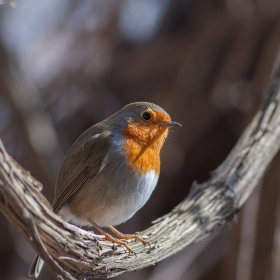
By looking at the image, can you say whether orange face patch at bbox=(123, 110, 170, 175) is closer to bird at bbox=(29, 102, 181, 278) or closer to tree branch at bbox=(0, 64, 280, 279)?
→ bird at bbox=(29, 102, 181, 278)

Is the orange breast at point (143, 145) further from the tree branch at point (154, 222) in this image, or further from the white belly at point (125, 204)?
the tree branch at point (154, 222)

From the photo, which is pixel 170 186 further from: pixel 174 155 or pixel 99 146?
pixel 99 146

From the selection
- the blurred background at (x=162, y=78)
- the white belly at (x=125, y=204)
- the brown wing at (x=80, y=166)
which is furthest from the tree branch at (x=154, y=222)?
the blurred background at (x=162, y=78)

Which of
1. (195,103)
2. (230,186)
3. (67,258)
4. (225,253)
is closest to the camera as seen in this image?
(67,258)

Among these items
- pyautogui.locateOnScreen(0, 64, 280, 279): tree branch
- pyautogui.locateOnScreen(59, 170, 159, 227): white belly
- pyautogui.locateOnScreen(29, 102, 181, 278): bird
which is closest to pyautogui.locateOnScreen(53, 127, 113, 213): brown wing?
pyautogui.locateOnScreen(29, 102, 181, 278): bird

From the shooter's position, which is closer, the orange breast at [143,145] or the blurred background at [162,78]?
the orange breast at [143,145]

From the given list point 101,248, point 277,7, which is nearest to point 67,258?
point 101,248

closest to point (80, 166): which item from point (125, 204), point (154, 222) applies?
point (125, 204)
